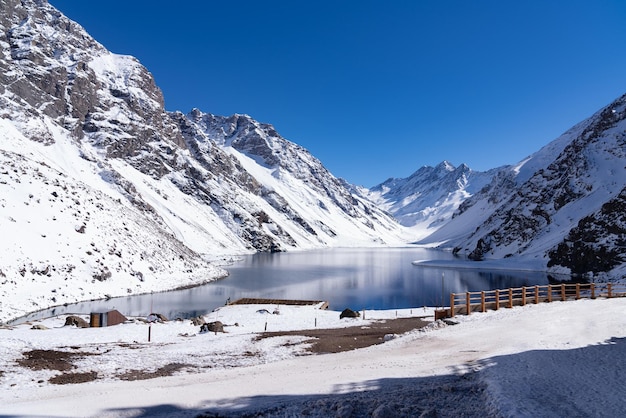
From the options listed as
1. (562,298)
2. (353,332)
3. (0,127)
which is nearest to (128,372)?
(353,332)

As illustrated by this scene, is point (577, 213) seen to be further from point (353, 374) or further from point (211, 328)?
point (353, 374)

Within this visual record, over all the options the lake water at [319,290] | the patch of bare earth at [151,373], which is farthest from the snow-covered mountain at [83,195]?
the patch of bare earth at [151,373]

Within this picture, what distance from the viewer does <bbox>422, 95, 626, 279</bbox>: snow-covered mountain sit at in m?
87.5

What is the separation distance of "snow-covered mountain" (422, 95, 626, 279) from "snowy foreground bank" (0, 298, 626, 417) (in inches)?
2865

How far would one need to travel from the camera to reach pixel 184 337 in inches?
1091

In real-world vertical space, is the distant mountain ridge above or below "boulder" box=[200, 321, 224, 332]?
above

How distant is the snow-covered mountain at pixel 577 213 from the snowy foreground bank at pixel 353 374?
239ft

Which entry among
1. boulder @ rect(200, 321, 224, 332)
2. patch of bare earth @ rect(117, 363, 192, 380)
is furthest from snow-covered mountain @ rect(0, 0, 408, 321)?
patch of bare earth @ rect(117, 363, 192, 380)

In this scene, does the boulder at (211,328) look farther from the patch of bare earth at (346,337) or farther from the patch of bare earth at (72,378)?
the patch of bare earth at (72,378)

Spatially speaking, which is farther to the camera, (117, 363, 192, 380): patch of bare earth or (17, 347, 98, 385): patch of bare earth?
(117, 363, 192, 380): patch of bare earth

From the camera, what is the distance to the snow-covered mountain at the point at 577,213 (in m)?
87.5

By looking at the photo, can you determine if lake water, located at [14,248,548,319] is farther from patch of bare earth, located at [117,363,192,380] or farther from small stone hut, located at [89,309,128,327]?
patch of bare earth, located at [117,363,192,380]

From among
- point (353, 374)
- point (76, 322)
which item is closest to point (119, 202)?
point (76, 322)

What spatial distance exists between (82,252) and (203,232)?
98.7 meters
